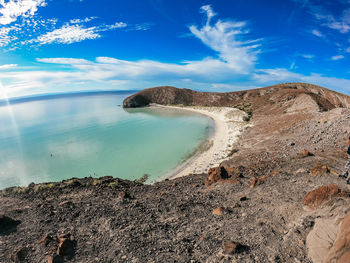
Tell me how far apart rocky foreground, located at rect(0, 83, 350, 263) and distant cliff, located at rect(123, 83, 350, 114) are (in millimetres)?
33185

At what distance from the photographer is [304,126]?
2203cm

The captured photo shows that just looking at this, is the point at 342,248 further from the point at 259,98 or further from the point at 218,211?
the point at 259,98

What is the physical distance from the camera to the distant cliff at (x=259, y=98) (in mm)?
39625

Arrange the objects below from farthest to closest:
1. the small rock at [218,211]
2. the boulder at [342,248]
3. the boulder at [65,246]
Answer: the small rock at [218,211] → the boulder at [65,246] → the boulder at [342,248]

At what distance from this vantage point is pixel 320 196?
559 cm

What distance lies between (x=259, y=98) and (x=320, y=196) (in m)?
64.4

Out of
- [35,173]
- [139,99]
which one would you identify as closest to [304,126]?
[35,173]

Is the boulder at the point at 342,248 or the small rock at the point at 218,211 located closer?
the boulder at the point at 342,248

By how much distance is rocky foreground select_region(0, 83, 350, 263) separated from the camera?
4.65m

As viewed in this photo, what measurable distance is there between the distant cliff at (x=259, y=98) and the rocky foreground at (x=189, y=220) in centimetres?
3318

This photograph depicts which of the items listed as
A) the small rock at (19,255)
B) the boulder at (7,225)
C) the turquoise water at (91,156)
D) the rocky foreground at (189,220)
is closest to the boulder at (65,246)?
the rocky foreground at (189,220)

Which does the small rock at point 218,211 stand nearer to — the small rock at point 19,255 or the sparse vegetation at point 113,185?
the small rock at point 19,255

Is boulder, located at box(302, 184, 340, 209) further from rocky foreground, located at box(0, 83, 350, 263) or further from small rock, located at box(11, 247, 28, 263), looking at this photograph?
small rock, located at box(11, 247, 28, 263)

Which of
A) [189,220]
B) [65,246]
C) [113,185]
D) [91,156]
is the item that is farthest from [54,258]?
[91,156]
